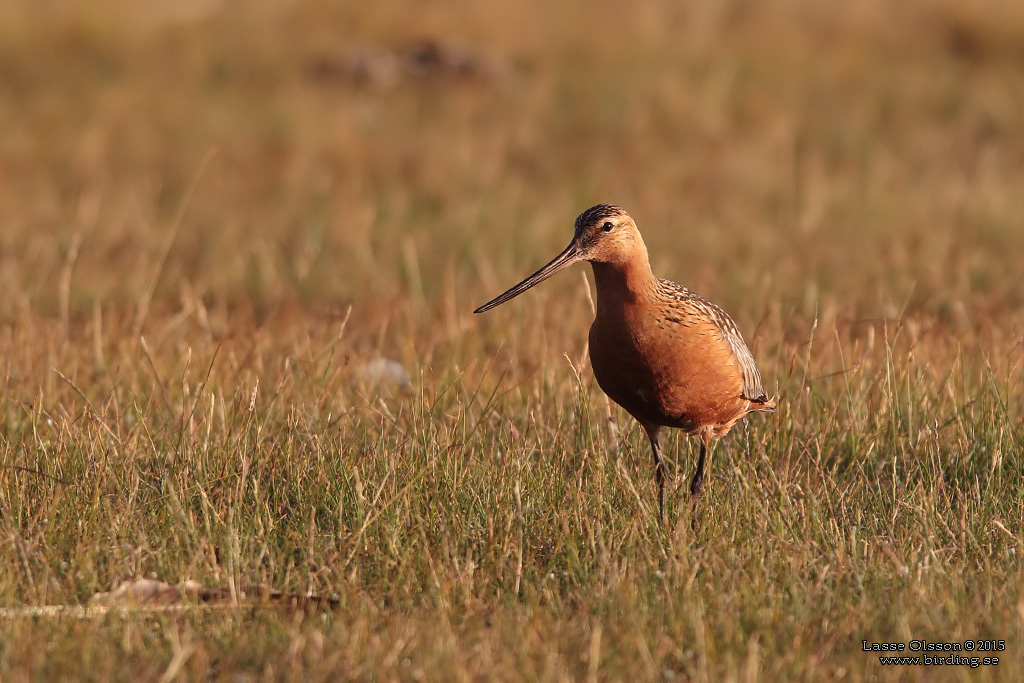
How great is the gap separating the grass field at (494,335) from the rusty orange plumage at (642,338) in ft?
0.83

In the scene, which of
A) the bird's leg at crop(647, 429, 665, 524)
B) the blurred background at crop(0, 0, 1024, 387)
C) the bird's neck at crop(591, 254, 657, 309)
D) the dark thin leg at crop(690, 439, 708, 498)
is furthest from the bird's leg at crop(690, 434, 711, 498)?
the blurred background at crop(0, 0, 1024, 387)

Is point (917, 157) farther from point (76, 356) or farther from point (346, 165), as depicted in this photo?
point (76, 356)

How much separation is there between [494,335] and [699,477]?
2.21m

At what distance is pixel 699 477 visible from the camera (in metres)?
4.82

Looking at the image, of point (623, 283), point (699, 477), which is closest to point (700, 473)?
point (699, 477)

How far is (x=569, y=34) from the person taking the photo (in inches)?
564

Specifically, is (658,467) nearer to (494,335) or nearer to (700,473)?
(700,473)

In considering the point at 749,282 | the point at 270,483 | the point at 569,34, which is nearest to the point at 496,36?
the point at 569,34

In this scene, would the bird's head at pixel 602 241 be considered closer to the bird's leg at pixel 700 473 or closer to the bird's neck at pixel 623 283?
the bird's neck at pixel 623 283

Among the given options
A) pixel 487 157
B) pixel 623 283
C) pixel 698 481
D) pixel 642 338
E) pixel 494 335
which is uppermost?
pixel 487 157

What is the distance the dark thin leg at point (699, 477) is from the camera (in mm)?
4660

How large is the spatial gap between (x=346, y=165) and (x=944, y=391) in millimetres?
7150

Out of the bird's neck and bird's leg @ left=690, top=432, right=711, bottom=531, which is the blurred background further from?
the bird's neck

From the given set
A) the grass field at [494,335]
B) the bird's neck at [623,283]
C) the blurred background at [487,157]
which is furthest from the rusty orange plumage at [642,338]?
the blurred background at [487,157]
